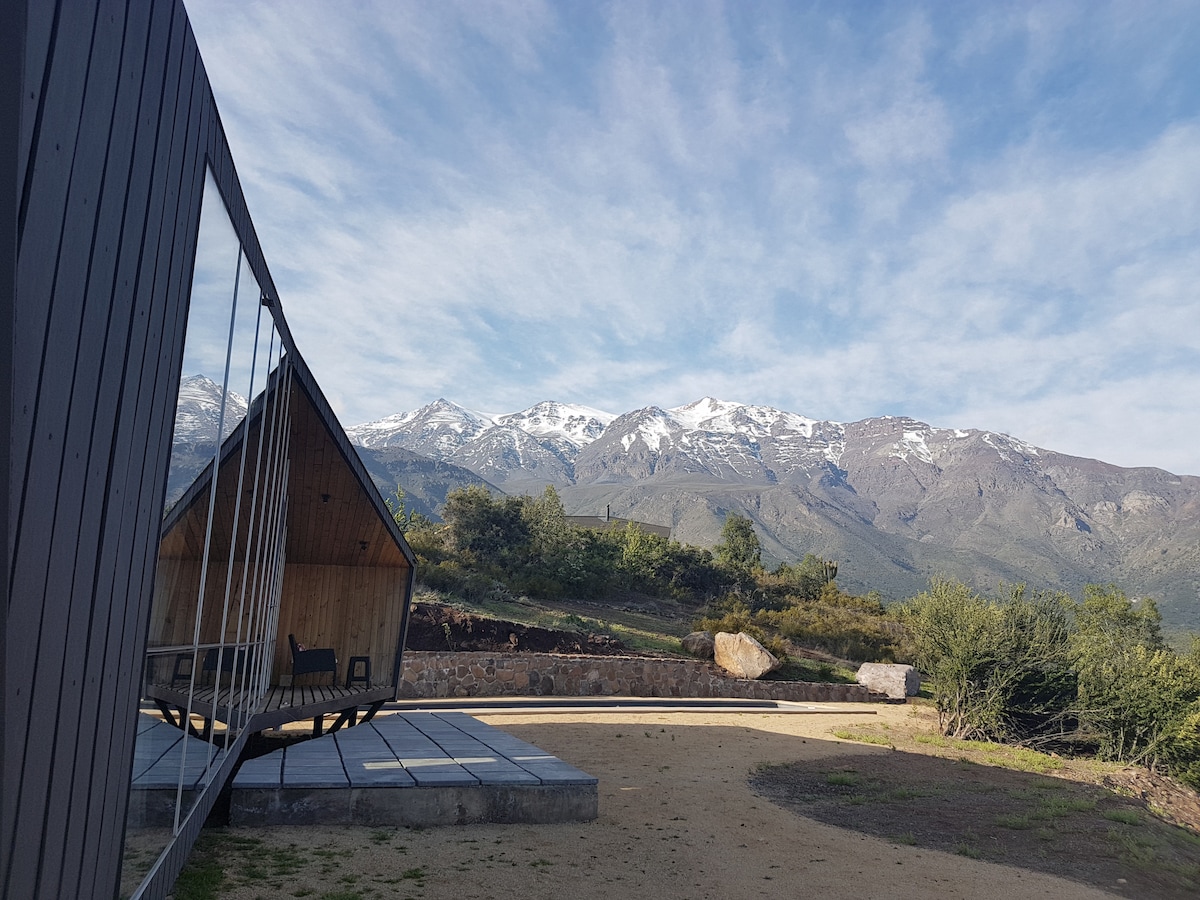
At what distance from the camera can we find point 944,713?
47.9 ft

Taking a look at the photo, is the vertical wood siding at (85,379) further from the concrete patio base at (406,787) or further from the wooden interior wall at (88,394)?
the concrete patio base at (406,787)

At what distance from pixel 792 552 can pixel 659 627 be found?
15816 cm

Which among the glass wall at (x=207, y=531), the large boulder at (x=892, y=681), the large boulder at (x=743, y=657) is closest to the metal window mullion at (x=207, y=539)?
the glass wall at (x=207, y=531)

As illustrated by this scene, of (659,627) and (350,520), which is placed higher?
(350,520)

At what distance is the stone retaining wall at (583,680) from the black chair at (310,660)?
528 centimetres

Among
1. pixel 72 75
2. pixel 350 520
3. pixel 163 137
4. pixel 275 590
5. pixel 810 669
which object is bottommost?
pixel 810 669

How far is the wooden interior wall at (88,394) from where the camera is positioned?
1751 mm

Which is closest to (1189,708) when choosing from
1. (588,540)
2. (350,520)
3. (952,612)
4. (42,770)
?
(952,612)

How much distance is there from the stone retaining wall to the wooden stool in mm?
4333

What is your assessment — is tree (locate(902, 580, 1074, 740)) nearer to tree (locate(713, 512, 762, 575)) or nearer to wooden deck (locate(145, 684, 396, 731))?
wooden deck (locate(145, 684, 396, 731))

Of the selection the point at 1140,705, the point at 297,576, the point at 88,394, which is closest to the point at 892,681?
the point at 1140,705

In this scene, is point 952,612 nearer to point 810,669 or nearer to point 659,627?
point 810,669

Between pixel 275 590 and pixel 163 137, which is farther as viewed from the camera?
pixel 275 590

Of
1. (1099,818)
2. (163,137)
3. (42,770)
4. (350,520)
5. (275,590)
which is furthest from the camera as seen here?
(350,520)
